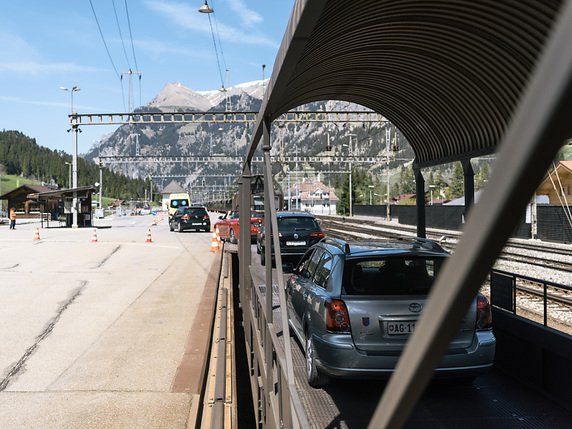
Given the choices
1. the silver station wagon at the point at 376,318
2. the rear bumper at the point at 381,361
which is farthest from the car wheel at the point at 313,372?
the rear bumper at the point at 381,361

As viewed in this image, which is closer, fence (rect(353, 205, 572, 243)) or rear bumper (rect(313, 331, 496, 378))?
rear bumper (rect(313, 331, 496, 378))

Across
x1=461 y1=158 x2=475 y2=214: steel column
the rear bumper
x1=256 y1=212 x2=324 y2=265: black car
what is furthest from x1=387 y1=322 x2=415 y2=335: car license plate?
x1=256 y1=212 x2=324 y2=265: black car

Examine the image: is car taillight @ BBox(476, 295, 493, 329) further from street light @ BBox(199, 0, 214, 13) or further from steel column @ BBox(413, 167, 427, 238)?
street light @ BBox(199, 0, 214, 13)

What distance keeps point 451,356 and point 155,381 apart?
12.1ft

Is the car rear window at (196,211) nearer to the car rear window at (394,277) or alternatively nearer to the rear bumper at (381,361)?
the car rear window at (394,277)

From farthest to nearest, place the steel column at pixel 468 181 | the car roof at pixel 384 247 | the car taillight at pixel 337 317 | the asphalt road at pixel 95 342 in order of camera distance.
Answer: the steel column at pixel 468 181 → the asphalt road at pixel 95 342 → the car roof at pixel 384 247 → the car taillight at pixel 337 317

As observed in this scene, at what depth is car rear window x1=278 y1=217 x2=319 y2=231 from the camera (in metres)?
18.0

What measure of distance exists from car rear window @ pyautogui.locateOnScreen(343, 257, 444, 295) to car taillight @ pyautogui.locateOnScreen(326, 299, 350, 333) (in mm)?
172

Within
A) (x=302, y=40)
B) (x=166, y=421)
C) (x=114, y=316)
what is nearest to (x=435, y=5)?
(x=302, y=40)

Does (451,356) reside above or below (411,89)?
below

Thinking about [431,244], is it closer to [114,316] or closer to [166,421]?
[166,421]

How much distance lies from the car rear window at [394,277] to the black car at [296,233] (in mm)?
11319

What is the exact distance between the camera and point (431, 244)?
667cm

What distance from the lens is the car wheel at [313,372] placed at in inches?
235
